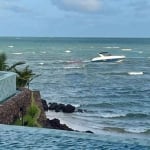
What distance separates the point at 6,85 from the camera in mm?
18688

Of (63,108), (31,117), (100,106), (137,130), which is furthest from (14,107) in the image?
(100,106)

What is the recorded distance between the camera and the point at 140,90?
161 ft

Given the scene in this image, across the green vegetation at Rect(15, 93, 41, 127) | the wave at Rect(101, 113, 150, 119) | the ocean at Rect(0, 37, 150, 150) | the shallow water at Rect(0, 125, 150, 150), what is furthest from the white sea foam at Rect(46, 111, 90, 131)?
the shallow water at Rect(0, 125, 150, 150)

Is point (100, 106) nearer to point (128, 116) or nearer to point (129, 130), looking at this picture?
point (128, 116)

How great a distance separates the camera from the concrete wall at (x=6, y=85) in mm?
18145

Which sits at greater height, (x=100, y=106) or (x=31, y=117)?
(x=31, y=117)

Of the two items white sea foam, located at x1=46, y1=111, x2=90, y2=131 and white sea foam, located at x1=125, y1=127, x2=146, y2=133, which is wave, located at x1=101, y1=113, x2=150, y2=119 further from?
white sea foam, located at x1=125, y1=127, x2=146, y2=133

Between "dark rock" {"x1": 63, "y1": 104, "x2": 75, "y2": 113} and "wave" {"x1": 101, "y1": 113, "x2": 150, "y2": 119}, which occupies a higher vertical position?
"dark rock" {"x1": 63, "y1": 104, "x2": 75, "y2": 113}

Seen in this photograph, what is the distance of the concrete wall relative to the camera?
59.5 feet

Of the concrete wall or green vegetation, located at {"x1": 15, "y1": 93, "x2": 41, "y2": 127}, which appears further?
green vegetation, located at {"x1": 15, "y1": 93, "x2": 41, "y2": 127}

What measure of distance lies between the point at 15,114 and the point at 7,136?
6.92 meters

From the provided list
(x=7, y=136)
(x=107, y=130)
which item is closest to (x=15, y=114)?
(x=7, y=136)

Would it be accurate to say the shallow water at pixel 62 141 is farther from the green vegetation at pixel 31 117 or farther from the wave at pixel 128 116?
the wave at pixel 128 116

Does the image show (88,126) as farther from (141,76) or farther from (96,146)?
(141,76)
